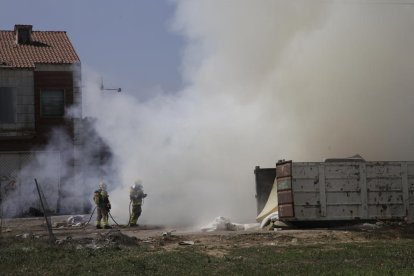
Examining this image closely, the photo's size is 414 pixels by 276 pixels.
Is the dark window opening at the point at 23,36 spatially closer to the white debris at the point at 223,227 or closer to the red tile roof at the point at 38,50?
the red tile roof at the point at 38,50

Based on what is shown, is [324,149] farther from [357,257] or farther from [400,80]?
[357,257]

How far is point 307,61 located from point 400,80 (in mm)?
3763

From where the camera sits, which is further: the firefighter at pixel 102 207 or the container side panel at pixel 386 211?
the firefighter at pixel 102 207

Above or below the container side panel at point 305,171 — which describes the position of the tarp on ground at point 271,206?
below

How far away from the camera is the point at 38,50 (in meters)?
32.2

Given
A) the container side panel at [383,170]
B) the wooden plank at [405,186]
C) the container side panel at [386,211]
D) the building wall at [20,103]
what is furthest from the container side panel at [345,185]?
the building wall at [20,103]

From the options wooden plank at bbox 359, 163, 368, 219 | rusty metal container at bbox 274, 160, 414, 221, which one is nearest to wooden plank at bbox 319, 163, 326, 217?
rusty metal container at bbox 274, 160, 414, 221

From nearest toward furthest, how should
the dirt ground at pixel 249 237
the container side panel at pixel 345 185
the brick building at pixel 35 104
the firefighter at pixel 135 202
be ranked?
the dirt ground at pixel 249 237 < the container side panel at pixel 345 185 < the firefighter at pixel 135 202 < the brick building at pixel 35 104

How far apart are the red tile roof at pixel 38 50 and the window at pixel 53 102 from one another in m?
1.49

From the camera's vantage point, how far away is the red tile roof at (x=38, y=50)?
30777 millimetres

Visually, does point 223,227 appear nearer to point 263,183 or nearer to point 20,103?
point 263,183

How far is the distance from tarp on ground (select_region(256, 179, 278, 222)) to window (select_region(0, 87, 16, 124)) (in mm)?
14342

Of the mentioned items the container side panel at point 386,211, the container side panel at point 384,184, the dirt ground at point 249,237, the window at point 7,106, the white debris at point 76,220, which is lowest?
the dirt ground at point 249,237

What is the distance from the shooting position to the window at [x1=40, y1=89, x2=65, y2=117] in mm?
30391
